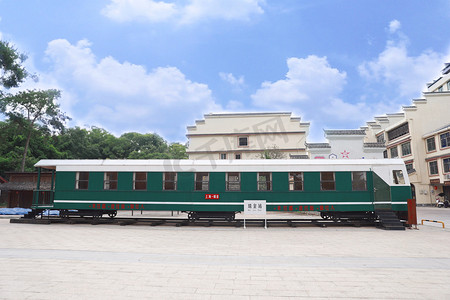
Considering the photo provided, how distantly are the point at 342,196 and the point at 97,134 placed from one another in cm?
4559

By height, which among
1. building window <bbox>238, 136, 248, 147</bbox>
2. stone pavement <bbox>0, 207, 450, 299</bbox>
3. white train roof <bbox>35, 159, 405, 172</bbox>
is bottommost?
stone pavement <bbox>0, 207, 450, 299</bbox>

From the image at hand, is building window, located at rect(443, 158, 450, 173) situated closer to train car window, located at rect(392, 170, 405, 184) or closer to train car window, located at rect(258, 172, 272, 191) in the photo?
train car window, located at rect(392, 170, 405, 184)

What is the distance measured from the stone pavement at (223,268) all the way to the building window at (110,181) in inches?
163

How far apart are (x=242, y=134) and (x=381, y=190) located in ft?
84.0

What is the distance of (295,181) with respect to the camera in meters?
13.3

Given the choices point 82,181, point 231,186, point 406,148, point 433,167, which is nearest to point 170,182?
point 231,186

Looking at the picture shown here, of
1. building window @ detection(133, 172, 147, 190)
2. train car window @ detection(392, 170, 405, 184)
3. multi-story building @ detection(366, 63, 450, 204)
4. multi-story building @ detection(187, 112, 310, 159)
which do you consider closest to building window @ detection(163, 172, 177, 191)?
building window @ detection(133, 172, 147, 190)

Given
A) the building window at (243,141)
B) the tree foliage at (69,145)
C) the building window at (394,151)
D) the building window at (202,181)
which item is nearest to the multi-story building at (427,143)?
the building window at (394,151)

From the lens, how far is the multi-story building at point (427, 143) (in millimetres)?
30078

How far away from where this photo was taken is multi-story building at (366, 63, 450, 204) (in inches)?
1184

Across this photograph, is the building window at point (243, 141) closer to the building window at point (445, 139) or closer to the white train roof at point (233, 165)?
the building window at point (445, 139)

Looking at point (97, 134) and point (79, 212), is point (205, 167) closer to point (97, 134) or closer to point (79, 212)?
point (79, 212)

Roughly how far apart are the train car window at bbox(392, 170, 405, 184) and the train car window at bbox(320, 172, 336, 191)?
2653 millimetres

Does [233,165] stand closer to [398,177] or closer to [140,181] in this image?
[140,181]
